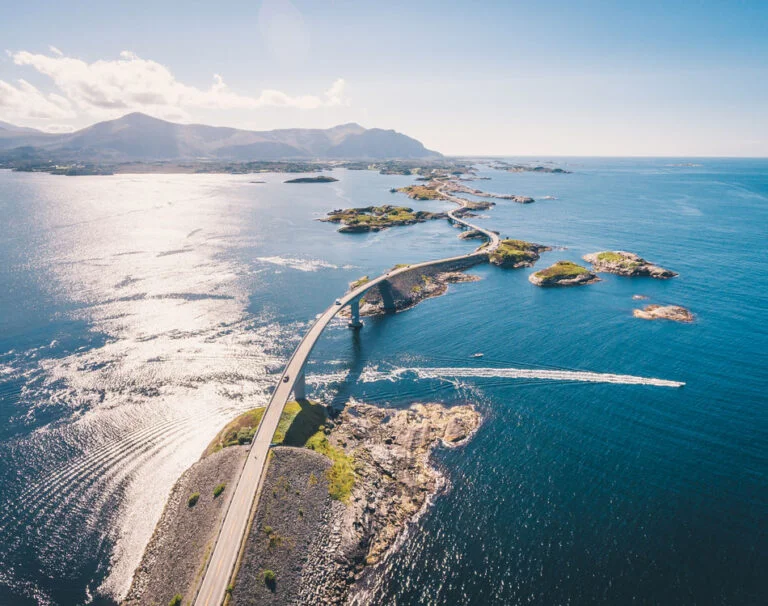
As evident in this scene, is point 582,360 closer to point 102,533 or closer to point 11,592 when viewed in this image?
point 102,533

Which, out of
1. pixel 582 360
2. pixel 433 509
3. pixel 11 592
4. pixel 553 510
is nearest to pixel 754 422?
pixel 582 360

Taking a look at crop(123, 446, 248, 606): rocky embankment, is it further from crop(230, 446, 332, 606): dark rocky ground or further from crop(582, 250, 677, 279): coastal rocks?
crop(582, 250, 677, 279): coastal rocks

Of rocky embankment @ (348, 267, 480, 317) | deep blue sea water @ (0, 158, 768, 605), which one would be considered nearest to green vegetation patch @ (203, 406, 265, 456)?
deep blue sea water @ (0, 158, 768, 605)

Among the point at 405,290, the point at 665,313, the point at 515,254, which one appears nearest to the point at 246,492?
the point at 405,290

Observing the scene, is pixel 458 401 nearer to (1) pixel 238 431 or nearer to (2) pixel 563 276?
(1) pixel 238 431

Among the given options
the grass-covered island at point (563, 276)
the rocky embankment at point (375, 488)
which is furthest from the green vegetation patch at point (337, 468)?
the grass-covered island at point (563, 276)

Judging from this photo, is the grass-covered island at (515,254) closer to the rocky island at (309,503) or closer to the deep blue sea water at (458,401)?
the deep blue sea water at (458,401)
